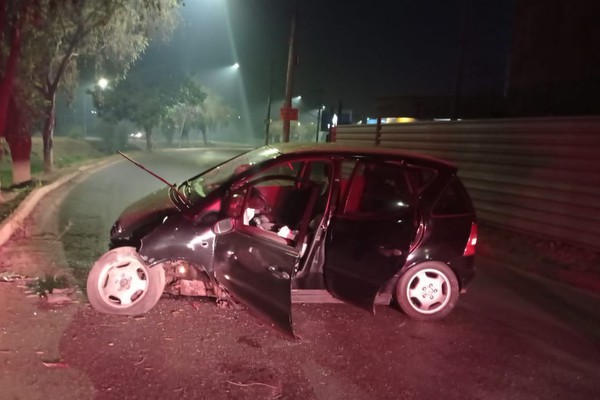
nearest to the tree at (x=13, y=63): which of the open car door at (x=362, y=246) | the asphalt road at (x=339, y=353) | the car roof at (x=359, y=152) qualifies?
the asphalt road at (x=339, y=353)

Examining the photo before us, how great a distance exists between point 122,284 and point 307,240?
171 centimetres

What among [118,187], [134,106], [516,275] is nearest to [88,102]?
[134,106]

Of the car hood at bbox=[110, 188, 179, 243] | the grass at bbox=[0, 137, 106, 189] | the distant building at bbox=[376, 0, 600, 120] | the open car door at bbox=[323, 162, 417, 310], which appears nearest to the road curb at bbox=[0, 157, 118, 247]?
the car hood at bbox=[110, 188, 179, 243]

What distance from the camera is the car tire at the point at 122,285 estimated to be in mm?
5062

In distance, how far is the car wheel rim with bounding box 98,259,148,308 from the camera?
507 centimetres

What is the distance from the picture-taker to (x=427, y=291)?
5625 mm

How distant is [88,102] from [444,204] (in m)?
71.9

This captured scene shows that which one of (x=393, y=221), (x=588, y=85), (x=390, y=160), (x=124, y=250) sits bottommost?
(x=124, y=250)

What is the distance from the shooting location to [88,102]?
70812 mm

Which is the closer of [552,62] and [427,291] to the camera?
[427,291]

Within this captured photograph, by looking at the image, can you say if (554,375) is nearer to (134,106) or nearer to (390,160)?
(390,160)

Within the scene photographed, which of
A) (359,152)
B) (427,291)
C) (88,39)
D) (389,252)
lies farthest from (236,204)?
(88,39)

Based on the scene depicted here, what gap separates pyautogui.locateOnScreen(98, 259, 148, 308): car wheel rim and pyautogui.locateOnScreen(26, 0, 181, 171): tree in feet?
32.2

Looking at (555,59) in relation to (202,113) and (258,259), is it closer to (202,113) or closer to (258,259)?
(258,259)
